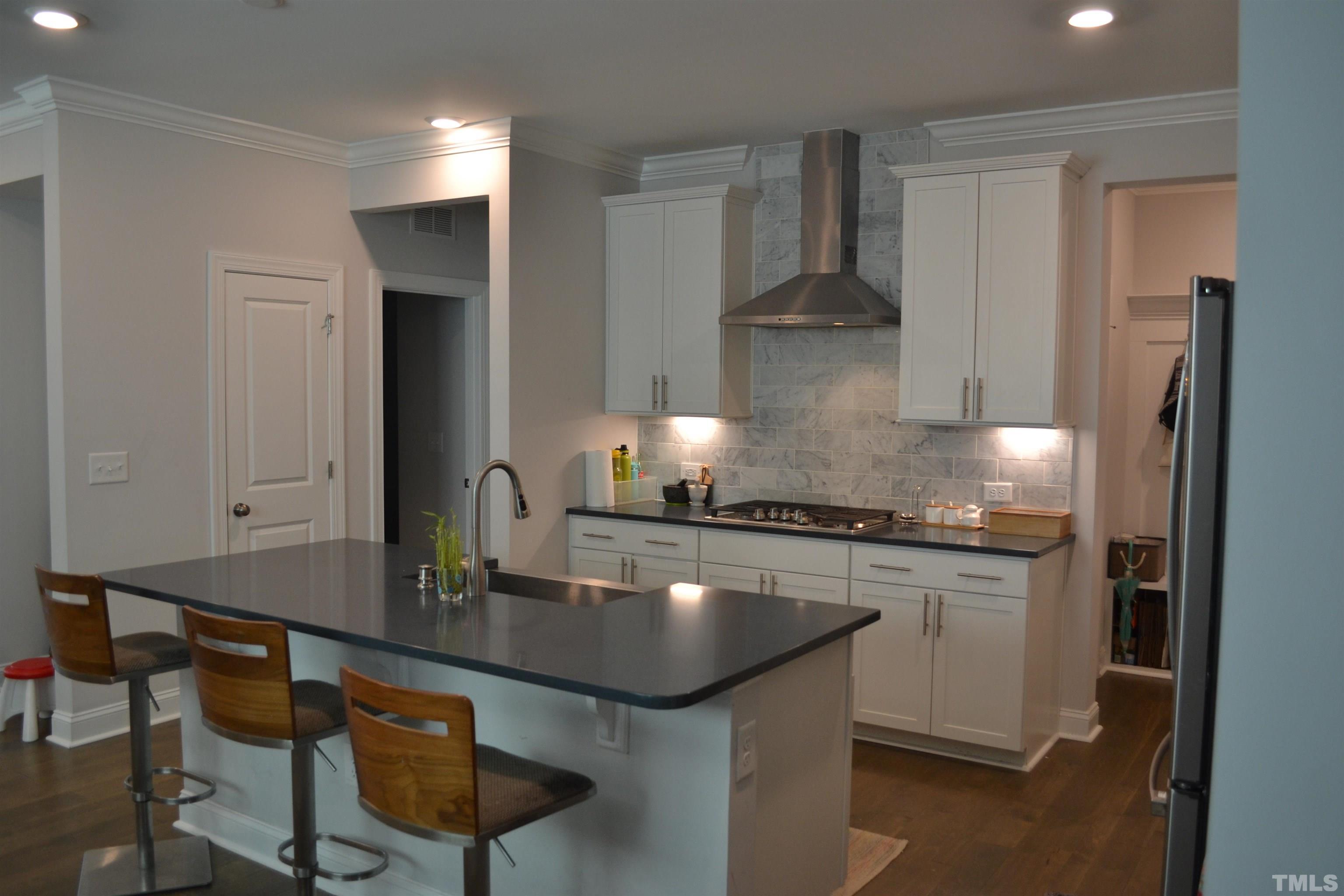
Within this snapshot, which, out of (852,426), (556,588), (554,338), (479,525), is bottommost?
(556,588)

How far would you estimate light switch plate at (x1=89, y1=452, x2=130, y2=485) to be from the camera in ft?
14.0

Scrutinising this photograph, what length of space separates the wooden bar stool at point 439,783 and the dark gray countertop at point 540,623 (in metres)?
0.23

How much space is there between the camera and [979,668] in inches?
162

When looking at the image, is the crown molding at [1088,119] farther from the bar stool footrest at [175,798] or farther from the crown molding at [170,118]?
the bar stool footrest at [175,798]

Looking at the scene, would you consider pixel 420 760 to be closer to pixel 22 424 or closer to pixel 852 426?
pixel 852 426

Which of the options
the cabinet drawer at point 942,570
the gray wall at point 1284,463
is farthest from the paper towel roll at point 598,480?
the gray wall at point 1284,463

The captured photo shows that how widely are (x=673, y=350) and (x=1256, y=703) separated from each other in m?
4.14

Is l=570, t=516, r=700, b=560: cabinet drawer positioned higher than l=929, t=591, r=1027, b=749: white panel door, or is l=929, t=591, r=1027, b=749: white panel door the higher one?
l=570, t=516, r=700, b=560: cabinet drawer

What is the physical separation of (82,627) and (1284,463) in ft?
9.88

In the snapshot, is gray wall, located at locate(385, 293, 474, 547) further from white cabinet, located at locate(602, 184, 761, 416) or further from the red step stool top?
the red step stool top

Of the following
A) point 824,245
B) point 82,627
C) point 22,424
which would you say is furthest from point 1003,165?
point 22,424

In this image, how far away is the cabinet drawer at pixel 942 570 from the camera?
13.2ft

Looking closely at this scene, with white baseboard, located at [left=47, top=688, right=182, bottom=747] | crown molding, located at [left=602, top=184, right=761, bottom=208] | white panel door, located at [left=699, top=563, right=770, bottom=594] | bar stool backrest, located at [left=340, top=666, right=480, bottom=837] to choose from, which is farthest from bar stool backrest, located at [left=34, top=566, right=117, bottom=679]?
crown molding, located at [left=602, top=184, right=761, bottom=208]

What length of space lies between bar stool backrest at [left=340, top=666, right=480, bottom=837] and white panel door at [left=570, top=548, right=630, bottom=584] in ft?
9.47
